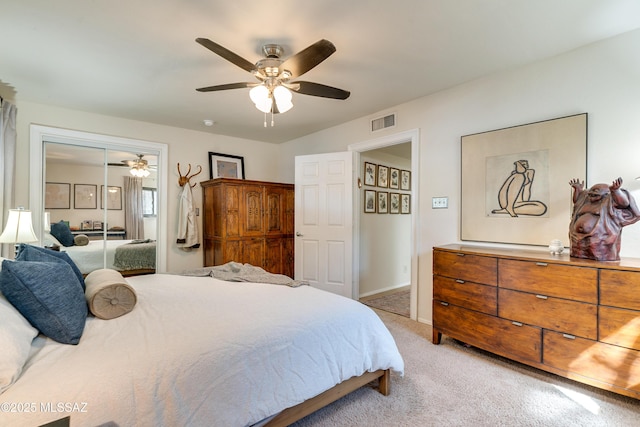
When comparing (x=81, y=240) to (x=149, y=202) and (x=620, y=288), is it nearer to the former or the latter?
(x=149, y=202)

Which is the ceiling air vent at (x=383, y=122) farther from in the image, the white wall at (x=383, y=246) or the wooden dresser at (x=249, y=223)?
the wooden dresser at (x=249, y=223)

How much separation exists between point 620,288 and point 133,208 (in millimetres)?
4931

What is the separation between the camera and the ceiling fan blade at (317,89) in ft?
7.20

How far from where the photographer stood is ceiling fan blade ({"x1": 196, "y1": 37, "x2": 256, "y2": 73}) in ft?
5.42

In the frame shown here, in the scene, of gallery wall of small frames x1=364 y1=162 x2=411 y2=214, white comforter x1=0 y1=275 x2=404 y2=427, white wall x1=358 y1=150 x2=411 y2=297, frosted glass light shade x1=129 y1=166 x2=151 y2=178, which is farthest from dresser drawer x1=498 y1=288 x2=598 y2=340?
frosted glass light shade x1=129 y1=166 x2=151 y2=178

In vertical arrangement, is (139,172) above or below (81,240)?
above

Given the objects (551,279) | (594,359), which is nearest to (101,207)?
(551,279)

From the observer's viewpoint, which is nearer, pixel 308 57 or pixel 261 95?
pixel 308 57

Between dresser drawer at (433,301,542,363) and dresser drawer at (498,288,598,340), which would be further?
dresser drawer at (433,301,542,363)

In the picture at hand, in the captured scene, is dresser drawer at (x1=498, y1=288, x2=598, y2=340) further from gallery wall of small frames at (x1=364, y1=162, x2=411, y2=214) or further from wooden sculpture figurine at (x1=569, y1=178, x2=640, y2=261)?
gallery wall of small frames at (x1=364, y1=162, x2=411, y2=214)

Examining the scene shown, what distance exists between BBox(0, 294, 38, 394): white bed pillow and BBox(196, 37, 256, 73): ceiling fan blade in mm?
1573

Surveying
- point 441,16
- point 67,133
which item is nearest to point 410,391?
point 441,16

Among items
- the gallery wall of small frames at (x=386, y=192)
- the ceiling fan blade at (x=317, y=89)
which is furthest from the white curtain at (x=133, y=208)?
the gallery wall of small frames at (x=386, y=192)

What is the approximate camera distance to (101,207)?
368 cm
